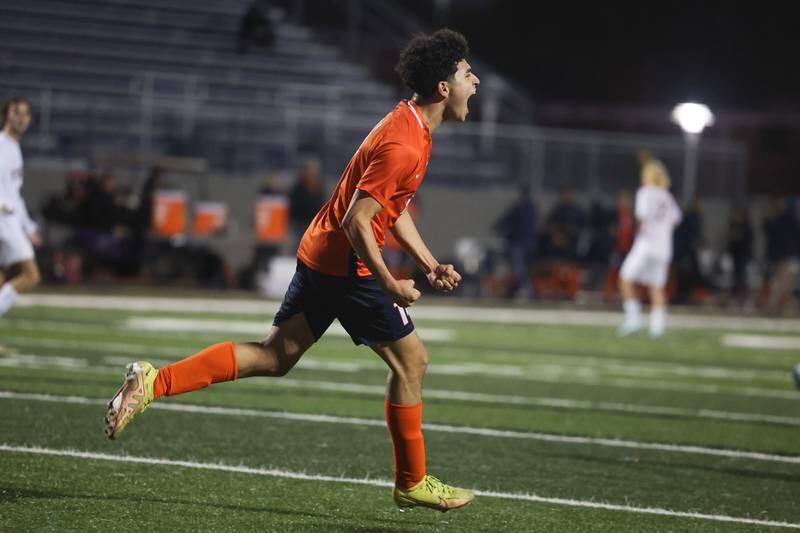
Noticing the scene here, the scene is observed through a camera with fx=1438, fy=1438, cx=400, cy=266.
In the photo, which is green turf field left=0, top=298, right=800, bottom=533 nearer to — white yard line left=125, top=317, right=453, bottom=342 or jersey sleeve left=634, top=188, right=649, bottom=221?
white yard line left=125, top=317, right=453, bottom=342

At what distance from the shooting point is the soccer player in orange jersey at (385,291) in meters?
5.62

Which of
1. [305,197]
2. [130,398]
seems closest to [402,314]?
[130,398]

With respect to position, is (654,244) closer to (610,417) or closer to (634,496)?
(610,417)

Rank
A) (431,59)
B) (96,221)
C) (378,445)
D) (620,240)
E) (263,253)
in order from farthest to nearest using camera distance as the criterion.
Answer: (263,253) → (620,240) → (96,221) → (378,445) → (431,59)

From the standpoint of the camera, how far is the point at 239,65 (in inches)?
1146

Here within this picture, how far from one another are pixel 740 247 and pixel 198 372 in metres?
22.0

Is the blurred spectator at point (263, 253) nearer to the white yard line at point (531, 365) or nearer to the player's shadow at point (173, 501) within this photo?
the white yard line at point (531, 365)

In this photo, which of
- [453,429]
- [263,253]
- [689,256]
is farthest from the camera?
[689,256]

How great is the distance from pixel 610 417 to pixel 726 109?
2875cm

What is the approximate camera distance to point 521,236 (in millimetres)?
24328

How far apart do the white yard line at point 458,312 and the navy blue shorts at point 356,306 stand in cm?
1233

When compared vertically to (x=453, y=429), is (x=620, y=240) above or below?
above

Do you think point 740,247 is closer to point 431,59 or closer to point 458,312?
point 458,312

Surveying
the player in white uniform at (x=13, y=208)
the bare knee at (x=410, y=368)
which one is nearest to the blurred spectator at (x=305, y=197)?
the player in white uniform at (x=13, y=208)
